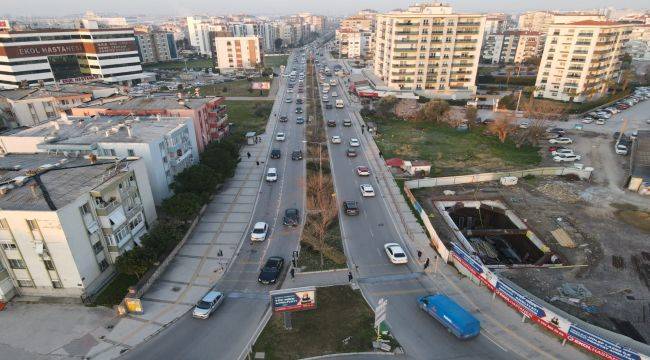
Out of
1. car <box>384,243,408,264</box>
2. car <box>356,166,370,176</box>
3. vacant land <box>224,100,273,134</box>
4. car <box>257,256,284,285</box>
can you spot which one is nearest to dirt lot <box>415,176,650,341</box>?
car <box>384,243,408,264</box>

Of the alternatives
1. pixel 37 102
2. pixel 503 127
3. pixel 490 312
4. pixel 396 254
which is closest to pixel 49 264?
pixel 396 254

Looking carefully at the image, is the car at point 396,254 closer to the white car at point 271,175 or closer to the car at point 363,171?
the car at point 363,171

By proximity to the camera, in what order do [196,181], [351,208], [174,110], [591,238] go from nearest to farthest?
[591,238] → [351,208] → [196,181] → [174,110]

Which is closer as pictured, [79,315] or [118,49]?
[79,315]

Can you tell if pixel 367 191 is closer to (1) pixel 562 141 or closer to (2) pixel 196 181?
(2) pixel 196 181

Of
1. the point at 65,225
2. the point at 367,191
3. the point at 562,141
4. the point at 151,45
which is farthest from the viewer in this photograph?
the point at 151,45

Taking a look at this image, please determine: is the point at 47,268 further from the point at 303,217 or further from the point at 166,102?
the point at 166,102

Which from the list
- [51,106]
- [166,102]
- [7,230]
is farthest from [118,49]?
[7,230]

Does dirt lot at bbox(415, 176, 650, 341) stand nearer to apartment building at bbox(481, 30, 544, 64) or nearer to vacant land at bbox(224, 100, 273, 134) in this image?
vacant land at bbox(224, 100, 273, 134)
